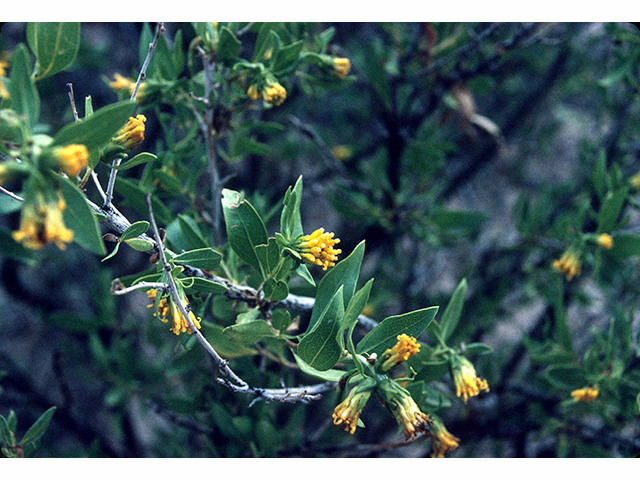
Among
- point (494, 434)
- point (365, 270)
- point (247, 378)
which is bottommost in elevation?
point (494, 434)

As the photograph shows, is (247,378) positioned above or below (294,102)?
below

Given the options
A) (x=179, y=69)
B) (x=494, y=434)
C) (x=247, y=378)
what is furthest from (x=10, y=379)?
(x=494, y=434)

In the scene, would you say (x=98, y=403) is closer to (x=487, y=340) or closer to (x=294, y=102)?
(x=294, y=102)

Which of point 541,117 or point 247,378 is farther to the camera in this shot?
point 541,117

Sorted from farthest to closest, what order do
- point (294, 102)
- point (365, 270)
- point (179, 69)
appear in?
point (365, 270) → point (294, 102) → point (179, 69)

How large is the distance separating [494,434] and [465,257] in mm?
988

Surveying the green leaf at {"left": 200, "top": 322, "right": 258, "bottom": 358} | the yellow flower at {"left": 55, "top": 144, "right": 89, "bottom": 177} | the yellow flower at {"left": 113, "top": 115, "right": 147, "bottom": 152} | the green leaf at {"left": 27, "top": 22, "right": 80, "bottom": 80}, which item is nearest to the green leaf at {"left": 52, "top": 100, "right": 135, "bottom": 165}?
the yellow flower at {"left": 55, "top": 144, "right": 89, "bottom": 177}

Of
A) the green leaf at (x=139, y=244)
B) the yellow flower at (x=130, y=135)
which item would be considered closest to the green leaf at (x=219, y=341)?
the green leaf at (x=139, y=244)

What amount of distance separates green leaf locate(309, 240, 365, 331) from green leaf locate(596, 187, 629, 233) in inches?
34.9

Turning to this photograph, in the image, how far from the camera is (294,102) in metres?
1.96

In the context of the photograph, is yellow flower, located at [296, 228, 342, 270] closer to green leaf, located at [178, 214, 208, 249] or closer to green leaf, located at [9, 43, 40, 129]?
green leaf, located at [178, 214, 208, 249]

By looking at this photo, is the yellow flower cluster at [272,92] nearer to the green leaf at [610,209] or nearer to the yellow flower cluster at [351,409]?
the yellow flower cluster at [351,409]

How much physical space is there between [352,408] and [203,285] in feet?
1.09

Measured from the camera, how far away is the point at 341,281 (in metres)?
0.85
